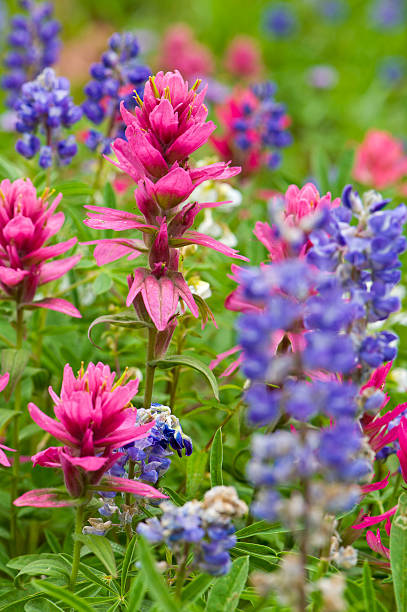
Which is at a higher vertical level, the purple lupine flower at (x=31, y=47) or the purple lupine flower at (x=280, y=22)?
the purple lupine flower at (x=280, y=22)

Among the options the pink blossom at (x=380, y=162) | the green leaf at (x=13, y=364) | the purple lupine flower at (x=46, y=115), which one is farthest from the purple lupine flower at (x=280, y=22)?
the green leaf at (x=13, y=364)

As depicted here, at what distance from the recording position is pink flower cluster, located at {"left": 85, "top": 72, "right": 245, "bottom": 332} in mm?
1064

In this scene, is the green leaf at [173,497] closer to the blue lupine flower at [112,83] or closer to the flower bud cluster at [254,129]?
the blue lupine flower at [112,83]

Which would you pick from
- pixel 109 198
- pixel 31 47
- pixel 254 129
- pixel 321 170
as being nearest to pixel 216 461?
pixel 109 198

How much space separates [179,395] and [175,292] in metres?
0.40

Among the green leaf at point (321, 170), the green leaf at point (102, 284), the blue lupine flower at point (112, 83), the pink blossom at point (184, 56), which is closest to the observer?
the green leaf at point (102, 284)

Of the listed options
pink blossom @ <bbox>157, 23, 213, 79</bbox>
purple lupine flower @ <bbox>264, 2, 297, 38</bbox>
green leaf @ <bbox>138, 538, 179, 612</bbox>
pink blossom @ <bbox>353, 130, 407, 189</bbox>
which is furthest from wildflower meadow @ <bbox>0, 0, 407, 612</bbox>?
purple lupine flower @ <bbox>264, 2, 297, 38</bbox>

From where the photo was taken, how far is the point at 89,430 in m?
0.95

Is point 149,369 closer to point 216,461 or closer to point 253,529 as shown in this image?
point 216,461

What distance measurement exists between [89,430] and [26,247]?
38 cm

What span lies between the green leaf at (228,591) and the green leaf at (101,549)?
0.46ft

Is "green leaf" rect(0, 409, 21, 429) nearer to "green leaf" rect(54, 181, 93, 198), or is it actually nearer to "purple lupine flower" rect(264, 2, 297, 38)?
"green leaf" rect(54, 181, 93, 198)

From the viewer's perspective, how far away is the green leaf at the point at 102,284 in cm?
140

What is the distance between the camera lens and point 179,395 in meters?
1.47
